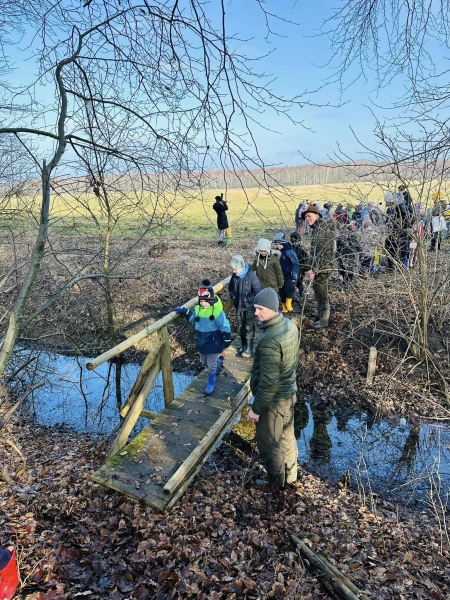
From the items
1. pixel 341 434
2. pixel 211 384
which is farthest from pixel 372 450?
pixel 211 384

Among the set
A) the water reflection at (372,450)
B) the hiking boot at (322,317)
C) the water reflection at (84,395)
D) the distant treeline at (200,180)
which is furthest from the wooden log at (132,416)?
the hiking boot at (322,317)

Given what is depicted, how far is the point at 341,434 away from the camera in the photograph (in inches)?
283

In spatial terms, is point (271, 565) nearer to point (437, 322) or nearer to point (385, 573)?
point (385, 573)

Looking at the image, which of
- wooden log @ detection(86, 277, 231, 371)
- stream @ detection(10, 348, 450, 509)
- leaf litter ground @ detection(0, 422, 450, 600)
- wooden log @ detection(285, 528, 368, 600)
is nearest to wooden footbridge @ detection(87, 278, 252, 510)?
wooden log @ detection(86, 277, 231, 371)

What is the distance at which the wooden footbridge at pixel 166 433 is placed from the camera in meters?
4.67

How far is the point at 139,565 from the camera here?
3.81m

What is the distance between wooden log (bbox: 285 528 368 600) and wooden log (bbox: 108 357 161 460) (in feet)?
8.12

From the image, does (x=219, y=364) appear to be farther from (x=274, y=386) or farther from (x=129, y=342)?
(x=274, y=386)

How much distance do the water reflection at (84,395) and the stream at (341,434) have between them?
0.02 meters

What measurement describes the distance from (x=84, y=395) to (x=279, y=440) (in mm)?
4626

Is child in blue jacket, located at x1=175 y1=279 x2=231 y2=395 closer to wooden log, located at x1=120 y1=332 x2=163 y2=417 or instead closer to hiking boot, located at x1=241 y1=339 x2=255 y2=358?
wooden log, located at x1=120 y1=332 x2=163 y2=417

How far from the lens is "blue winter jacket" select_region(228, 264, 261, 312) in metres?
6.91

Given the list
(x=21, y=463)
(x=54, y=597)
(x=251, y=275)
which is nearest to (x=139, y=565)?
(x=54, y=597)

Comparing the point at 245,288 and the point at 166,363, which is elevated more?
the point at 245,288
